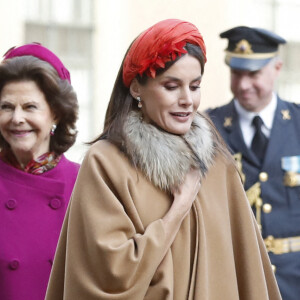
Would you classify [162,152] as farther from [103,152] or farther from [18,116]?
[18,116]

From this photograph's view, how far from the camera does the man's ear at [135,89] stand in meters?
4.20

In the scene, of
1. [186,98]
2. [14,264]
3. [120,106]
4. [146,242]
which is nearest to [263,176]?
[14,264]

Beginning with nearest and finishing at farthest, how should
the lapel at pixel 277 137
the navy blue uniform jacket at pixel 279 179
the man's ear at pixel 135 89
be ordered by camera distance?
the man's ear at pixel 135 89 → the navy blue uniform jacket at pixel 279 179 → the lapel at pixel 277 137

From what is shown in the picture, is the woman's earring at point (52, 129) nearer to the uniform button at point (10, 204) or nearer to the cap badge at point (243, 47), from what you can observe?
the uniform button at point (10, 204)

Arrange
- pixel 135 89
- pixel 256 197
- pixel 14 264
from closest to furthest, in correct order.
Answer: pixel 135 89 → pixel 14 264 → pixel 256 197

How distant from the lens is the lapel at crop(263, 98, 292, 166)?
6121mm

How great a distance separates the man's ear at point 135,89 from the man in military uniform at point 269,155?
1992mm

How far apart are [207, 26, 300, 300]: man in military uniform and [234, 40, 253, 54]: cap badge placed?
121 mm

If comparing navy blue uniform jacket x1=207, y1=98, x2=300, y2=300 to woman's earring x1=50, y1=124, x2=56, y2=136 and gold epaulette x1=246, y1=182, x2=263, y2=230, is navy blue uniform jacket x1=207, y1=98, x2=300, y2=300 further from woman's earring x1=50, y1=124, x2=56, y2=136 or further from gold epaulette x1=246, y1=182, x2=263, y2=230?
woman's earring x1=50, y1=124, x2=56, y2=136

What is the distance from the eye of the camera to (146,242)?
3951mm

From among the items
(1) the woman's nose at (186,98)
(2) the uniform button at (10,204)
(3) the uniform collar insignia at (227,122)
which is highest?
(1) the woman's nose at (186,98)

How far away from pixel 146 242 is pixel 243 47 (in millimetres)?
2813

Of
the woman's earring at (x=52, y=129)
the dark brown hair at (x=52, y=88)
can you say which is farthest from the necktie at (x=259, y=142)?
the woman's earring at (x=52, y=129)

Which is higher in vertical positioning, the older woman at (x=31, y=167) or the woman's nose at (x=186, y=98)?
the woman's nose at (x=186, y=98)
